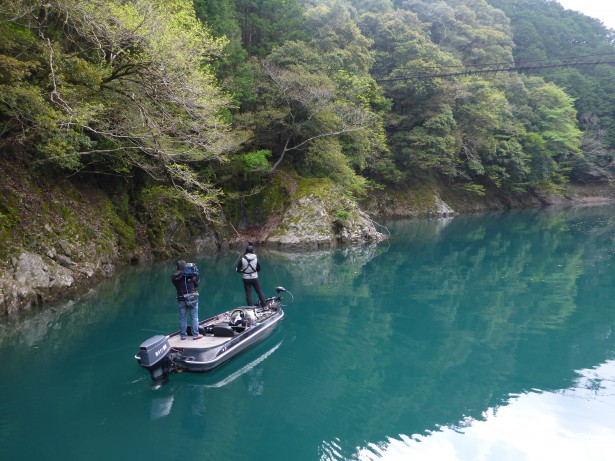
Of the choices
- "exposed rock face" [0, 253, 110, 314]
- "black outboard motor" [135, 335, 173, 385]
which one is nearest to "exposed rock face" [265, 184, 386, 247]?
"exposed rock face" [0, 253, 110, 314]

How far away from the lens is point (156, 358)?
661 centimetres

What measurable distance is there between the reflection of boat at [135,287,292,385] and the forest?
5451mm

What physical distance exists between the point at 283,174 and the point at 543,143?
2893cm

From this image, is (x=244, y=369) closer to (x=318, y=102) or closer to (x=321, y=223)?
(x=321, y=223)

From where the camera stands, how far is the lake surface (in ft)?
18.9

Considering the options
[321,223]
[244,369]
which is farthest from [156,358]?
[321,223]

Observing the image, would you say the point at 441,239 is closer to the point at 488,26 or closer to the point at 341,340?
the point at 341,340

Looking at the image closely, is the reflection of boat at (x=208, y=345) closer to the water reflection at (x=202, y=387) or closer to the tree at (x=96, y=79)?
the water reflection at (x=202, y=387)

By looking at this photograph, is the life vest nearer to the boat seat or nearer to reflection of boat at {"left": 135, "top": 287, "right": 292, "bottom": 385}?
reflection of boat at {"left": 135, "top": 287, "right": 292, "bottom": 385}

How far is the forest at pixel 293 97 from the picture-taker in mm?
11578

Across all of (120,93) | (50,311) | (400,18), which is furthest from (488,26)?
(50,311)

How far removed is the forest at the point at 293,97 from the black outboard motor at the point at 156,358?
6277mm

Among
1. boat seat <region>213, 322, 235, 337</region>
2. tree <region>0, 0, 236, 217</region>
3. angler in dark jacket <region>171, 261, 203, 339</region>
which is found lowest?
boat seat <region>213, 322, 235, 337</region>

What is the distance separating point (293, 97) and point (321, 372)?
55.8 feet
